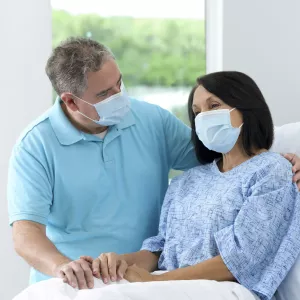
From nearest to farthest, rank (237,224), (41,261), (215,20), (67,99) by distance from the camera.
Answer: (237,224) < (41,261) < (67,99) < (215,20)

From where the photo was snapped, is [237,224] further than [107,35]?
No

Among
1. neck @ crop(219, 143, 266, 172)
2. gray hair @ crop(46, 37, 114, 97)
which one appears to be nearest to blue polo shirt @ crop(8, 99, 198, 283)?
gray hair @ crop(46, 37, 114, 97)

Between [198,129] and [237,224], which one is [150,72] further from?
[237,224]

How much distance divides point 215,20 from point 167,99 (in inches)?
16.5

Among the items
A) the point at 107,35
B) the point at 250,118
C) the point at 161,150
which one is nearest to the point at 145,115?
the point at 161,150

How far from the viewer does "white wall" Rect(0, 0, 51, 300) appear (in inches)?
113

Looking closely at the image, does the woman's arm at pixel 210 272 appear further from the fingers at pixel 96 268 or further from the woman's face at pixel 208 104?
Answer: the woman's face at pixel 208 104

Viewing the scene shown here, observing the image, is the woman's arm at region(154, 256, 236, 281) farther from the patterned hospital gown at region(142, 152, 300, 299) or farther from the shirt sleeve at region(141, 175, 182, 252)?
the shirt sleeve at region(141, 175, 182, 252)

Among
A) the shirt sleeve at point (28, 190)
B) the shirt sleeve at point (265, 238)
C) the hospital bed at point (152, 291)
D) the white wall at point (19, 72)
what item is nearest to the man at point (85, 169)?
the shirt sleeve at point (28, 190)

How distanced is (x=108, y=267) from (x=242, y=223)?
1.29 feet

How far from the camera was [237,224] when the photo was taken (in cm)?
195

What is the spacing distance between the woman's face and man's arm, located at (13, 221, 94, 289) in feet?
1.98

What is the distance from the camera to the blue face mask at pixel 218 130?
6.91 ft

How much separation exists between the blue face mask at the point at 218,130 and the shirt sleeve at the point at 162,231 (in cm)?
21
